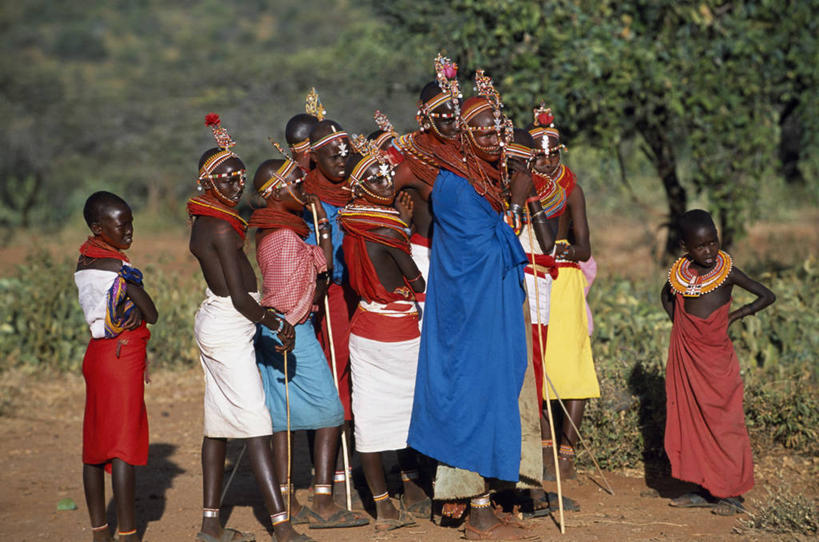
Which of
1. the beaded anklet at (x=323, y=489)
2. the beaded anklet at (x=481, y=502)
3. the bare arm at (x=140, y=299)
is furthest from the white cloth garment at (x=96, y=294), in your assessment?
the beaded anklet at (x=481, y=502)

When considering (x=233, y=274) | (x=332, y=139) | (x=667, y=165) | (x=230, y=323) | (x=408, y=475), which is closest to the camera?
(x=233, y=274)

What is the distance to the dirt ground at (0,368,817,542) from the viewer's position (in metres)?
5.07

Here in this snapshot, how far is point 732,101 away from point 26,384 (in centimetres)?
711

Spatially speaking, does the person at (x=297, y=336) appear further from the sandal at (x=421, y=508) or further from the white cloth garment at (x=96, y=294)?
the white cloth garment at (x=96, y=294)

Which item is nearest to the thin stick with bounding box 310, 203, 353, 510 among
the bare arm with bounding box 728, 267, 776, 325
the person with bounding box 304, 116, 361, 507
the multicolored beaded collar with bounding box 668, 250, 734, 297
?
the person with bounding box 304, 116, 361, 507

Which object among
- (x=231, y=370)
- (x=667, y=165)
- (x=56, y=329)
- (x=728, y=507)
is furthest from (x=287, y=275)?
(x=667, y=165)

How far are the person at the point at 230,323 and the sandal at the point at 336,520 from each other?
35 centimetres

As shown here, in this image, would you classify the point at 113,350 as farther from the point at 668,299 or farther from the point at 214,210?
the point at 668,299

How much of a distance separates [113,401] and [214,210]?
1071 mm

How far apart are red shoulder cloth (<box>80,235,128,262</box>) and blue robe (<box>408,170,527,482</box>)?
5.23 ft

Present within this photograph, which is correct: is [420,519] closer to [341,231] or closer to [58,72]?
[341,231]

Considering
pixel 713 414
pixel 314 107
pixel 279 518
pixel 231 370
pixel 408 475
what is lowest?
pixel 279 518

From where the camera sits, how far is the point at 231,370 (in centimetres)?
480

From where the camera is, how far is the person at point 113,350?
15.6ft
